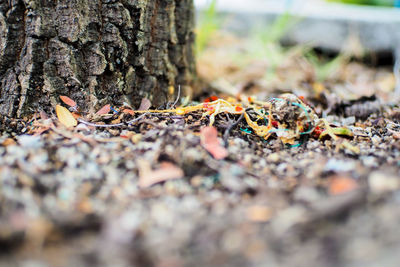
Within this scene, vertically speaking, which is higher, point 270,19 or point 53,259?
point 270,19

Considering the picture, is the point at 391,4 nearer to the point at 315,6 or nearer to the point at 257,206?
the point at 315,6

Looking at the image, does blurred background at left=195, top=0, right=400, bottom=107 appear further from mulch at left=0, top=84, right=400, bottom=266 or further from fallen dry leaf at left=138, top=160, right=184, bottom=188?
fallen dry leaf at left=138, top=160, right=184, bottom=188

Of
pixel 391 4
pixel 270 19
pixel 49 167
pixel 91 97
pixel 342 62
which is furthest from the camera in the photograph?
pixel 391 4

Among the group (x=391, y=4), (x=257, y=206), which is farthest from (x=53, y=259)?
(x=391, y=4)

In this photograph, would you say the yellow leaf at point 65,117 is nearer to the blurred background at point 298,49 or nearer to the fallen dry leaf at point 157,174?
the fallen dry leaf at point 157,174

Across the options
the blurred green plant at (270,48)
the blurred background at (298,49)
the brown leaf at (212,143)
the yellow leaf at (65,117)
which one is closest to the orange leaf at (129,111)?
the yellow leaf at (65,117)

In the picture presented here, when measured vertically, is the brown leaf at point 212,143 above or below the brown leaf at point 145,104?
below
